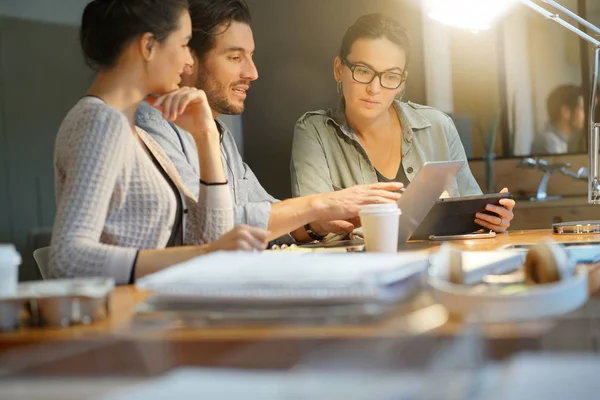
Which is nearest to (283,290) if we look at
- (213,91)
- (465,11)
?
(465,11)

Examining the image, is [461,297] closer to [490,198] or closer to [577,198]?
[490,198]

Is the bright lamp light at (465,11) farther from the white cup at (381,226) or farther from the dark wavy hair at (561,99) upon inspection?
the white cup at (381,226)

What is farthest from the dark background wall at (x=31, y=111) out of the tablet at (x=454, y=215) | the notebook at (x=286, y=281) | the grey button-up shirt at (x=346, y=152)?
the notebook at (x=286, y=281)

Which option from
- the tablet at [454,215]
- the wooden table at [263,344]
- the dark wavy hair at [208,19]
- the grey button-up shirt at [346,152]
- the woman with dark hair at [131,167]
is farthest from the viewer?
the grey button-up shirt at [346,152]

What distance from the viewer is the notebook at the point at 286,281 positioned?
0.83 meters

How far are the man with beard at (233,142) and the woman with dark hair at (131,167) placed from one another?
0.33 feet

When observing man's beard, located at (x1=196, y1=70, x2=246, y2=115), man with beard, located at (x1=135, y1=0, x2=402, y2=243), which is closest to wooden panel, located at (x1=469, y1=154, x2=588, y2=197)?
man with beard, located at (x1=135, y1=0, x2=402, y2=243)

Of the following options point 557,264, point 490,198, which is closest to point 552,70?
point 490,198

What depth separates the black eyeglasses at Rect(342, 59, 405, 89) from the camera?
2971 mm

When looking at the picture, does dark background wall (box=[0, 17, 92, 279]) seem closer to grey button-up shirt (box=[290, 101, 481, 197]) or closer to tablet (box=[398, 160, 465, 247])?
grey button-up shirt (box=[290, 101, 481, 197])

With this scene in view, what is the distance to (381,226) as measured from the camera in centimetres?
148

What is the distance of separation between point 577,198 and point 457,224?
4.24 feet

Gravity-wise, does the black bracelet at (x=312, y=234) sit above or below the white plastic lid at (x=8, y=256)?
below

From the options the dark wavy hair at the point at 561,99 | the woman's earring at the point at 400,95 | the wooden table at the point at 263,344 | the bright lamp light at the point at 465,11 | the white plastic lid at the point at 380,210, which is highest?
the bright lamp light at the point at 465,11
